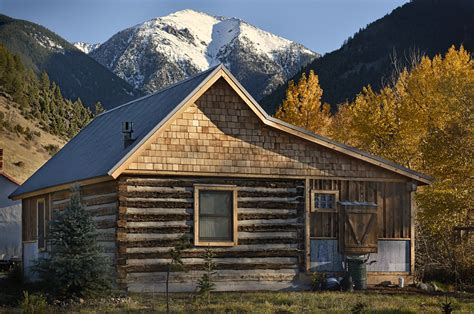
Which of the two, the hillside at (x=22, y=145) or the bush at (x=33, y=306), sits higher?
the hillside at (x=22, y=145)

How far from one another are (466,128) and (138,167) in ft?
45.0

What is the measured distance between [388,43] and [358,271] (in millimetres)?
129432

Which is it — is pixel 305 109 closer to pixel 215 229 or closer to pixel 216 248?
pixel 215 229

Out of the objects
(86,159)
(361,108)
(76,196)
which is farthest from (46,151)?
(76,196)

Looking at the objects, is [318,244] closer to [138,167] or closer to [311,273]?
[311,273]

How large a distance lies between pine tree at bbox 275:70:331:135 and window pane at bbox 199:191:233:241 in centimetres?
2454

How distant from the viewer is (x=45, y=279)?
2255 cm

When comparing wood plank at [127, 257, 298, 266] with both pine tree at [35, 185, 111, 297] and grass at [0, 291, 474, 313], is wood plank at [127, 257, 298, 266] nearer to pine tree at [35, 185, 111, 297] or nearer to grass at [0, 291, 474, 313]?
grass at [0, 291, 474, 313]

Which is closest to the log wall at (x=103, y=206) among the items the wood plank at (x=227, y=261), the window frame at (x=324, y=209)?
the wood plank at (x=227, y=261)

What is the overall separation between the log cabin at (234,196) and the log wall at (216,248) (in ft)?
0.10

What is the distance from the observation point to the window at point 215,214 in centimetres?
2506

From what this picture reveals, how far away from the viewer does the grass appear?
2020 cm

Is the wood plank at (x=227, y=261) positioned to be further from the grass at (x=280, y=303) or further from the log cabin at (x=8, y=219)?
the log cabin at (x=8, y=219)

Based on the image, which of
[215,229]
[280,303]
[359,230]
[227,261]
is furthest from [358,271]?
[280,303]
